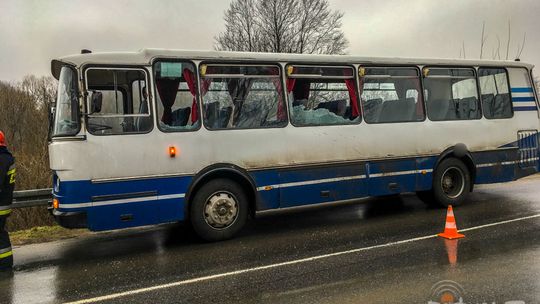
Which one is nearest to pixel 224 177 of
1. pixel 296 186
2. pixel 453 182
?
A: pixel 296 186

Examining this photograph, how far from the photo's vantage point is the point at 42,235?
7906 mm

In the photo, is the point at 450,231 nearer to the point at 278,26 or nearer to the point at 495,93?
the point at 495,93

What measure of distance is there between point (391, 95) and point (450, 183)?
2274mm

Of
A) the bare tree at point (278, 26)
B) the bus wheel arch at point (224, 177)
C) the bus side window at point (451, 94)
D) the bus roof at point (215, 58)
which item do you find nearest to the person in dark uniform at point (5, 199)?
the bus roof at point (215, 58)

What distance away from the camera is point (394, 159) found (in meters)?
8.27

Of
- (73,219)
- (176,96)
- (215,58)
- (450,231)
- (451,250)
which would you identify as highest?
(215,58)

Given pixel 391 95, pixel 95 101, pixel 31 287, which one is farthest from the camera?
pixel 391 95

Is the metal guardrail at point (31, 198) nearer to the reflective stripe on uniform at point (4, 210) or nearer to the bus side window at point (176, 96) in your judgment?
the reflective stripe on uniform at point (4, 210)

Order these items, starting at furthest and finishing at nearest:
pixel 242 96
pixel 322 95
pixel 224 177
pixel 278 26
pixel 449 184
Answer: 1. pixel 278 26
2. pixel 449 184
3. pixel 322 95
4. pixel 242 96
5. pixel 224 177

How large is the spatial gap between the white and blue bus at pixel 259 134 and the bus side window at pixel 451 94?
0.08 feet

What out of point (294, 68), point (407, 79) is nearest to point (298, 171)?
point (294, 68)

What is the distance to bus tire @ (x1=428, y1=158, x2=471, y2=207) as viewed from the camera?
346 inches

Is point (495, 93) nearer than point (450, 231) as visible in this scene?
No

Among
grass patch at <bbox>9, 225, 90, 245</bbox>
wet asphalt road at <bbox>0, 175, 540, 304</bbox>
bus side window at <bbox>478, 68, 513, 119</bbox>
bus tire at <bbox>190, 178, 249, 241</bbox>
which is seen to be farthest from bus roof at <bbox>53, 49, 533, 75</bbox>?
grass patch at <bbox>9, 225, 90, 245</bbox>
